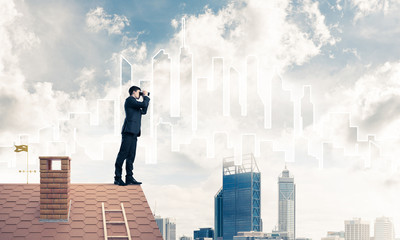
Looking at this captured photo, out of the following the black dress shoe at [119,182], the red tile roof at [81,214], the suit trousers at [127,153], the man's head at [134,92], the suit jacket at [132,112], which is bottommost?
the red tile roof at [81,214]

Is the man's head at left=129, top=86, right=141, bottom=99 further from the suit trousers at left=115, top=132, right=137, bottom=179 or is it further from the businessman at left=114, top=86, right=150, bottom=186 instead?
the suit trousers at left=115, top=132, right=137, bottom=179

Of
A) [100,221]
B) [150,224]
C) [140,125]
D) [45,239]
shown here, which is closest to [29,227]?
[45,239]

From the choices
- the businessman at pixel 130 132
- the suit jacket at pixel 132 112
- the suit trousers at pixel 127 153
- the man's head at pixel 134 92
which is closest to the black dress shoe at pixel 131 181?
the businessman at pixel 130 132

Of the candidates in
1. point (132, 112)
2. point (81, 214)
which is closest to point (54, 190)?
point (81, 214)

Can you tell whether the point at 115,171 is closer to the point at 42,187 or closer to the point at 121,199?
the point at 121,199

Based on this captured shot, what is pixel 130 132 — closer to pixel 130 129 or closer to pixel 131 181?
pixel 130 129

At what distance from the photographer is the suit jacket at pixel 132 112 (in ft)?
67.5

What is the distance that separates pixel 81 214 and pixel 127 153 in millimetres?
3074

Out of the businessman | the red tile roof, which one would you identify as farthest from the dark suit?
the red tile roof

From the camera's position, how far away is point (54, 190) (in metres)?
18.6

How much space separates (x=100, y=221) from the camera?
18.5m

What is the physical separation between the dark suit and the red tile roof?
105 cm

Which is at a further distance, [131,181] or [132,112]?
[131,181]

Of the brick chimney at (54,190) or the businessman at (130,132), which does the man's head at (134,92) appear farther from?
the brick chimney at (54,190)
